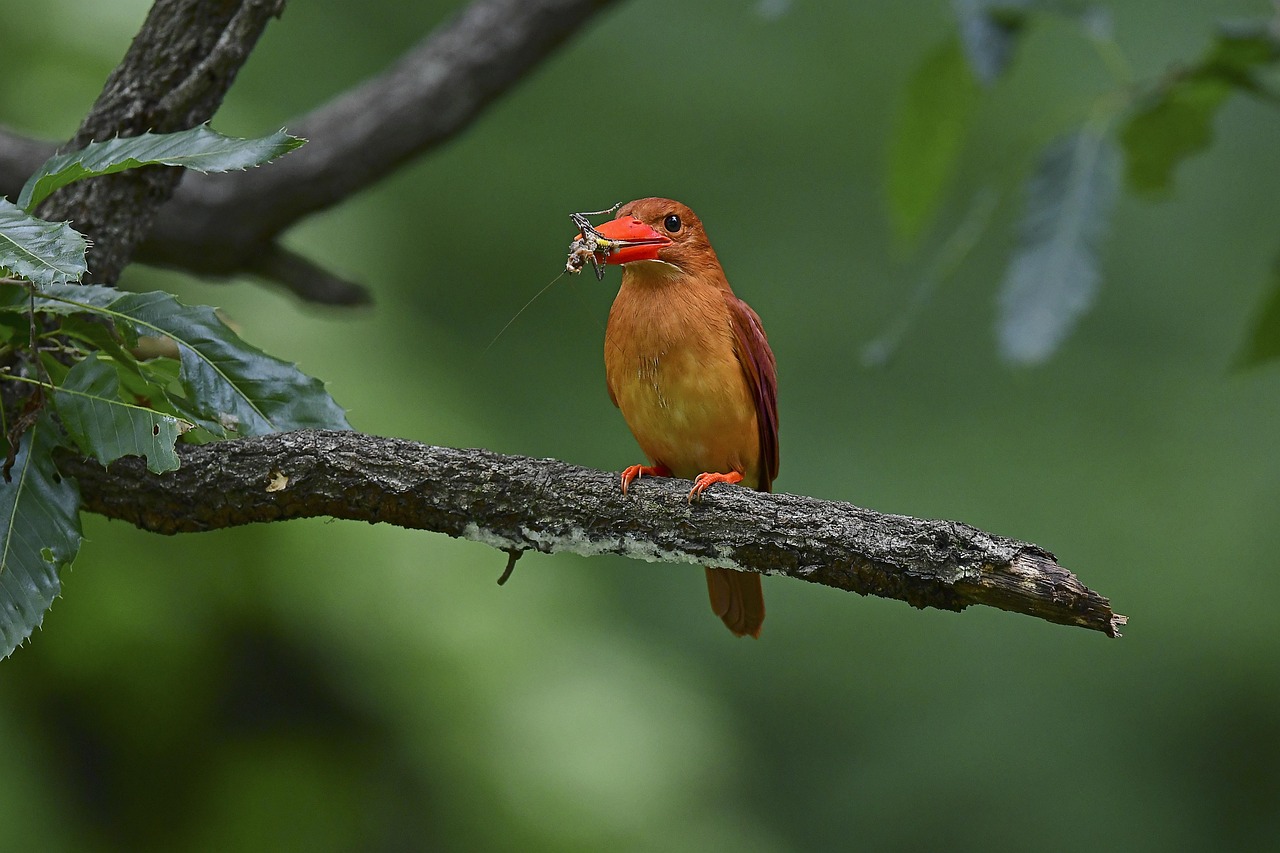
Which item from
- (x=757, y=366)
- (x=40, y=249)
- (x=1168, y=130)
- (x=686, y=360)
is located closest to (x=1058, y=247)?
(x=1168, y=130)

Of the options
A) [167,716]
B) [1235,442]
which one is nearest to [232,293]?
[167,716]

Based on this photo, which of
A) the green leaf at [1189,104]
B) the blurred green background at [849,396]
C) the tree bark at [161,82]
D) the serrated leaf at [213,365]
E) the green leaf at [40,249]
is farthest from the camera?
the blurred green background at [849,396]

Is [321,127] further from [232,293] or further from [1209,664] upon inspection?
[1209,664]

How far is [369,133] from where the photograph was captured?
143 inches

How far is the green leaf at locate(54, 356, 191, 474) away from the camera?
6.24 feet

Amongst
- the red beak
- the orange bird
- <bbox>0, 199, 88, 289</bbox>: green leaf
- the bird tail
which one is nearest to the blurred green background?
the bird tail

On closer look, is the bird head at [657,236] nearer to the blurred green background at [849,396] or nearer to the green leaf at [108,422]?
the green leaf at [108,422]

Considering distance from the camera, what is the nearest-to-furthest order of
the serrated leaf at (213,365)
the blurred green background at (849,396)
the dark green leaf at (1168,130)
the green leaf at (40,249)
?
the green leaf at (40,249)
the serrated leaf at (213,365)
the dark green leaf at (1168,130)
the blurred green background at (849,396)

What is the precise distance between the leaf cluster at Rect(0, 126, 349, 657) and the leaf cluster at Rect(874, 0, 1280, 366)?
57.7 inches

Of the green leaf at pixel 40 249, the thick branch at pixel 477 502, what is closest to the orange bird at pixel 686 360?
the thick branch at pixel 477 502

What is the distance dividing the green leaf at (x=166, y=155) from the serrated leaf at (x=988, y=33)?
1.50m

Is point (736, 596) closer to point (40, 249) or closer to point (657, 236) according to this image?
point (657, 236)

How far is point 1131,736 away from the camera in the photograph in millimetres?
6820

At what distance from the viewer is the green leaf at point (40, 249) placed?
1.57m
